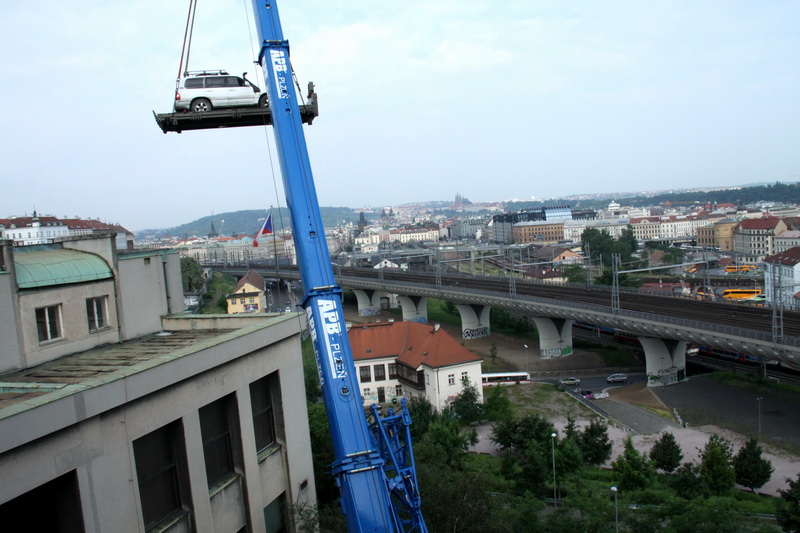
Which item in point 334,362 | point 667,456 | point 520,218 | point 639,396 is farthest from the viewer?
point 520,218

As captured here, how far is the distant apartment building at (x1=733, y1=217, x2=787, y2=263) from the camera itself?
85562 millimetres

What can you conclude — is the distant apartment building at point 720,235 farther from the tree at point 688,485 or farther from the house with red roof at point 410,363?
the tree at point 688,485

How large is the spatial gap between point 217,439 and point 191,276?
63.8m

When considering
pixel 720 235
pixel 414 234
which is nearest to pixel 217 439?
pixel 720 235

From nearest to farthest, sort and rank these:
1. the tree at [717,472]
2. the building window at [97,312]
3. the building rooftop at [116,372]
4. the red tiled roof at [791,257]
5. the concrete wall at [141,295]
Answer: the building rooftop at [116,372] < the building window at [97,312] < the concrete wall at [141,295] < the tree at [717,472] < the red tiled roof at [791,257]

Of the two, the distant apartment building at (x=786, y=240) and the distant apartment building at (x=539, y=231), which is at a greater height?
the distant apartment building at (x=539, y=231)

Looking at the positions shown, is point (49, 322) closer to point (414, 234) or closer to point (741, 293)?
point (741, 293)

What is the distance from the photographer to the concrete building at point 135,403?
20.3ft

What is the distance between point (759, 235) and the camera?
87.4m

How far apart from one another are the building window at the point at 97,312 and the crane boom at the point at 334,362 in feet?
12.3

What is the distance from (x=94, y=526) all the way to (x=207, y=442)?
221cm

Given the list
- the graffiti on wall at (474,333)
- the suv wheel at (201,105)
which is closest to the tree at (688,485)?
the suv wheel at (201,105)

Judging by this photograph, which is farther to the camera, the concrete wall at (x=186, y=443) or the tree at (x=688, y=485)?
the tree at (x=688, y=485)

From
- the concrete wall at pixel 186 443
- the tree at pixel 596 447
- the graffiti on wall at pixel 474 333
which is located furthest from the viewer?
the graffiti on wall at pixel 474 333
